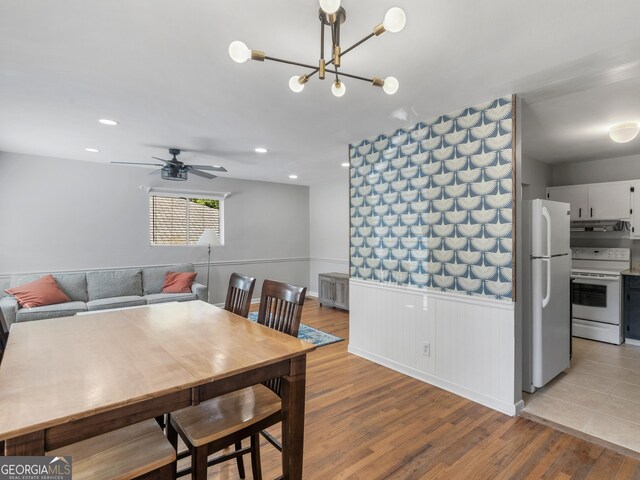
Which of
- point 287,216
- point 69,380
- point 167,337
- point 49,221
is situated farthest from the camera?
point 287,216

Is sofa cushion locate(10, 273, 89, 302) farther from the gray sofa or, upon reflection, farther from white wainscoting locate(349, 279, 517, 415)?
white wainscoting locate(349, 279, 517, 415)

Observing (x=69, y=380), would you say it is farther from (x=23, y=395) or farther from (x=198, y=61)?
(x=198, y=61)

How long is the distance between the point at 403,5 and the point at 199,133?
260 cm

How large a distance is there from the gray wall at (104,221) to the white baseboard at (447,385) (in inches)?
136

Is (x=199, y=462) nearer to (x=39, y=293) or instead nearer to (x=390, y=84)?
(x=390, y=84)

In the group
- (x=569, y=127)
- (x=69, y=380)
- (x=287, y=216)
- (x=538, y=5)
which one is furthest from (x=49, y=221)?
(x=569, y=127)

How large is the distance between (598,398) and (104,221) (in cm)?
624

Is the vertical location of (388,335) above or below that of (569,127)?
below

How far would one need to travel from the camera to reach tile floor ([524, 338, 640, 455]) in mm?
2355

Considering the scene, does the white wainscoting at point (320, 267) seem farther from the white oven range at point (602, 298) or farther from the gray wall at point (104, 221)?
the white oven range at point (602, 298)

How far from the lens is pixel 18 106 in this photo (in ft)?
9.22

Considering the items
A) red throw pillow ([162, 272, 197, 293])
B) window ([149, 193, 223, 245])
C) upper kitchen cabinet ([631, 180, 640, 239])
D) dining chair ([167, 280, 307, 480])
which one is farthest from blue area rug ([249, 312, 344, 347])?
upper kitchen cabinet ([631, 180, 640, 239])

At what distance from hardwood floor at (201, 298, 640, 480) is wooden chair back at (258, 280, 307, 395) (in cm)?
68

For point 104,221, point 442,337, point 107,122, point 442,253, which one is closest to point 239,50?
point 442,253
